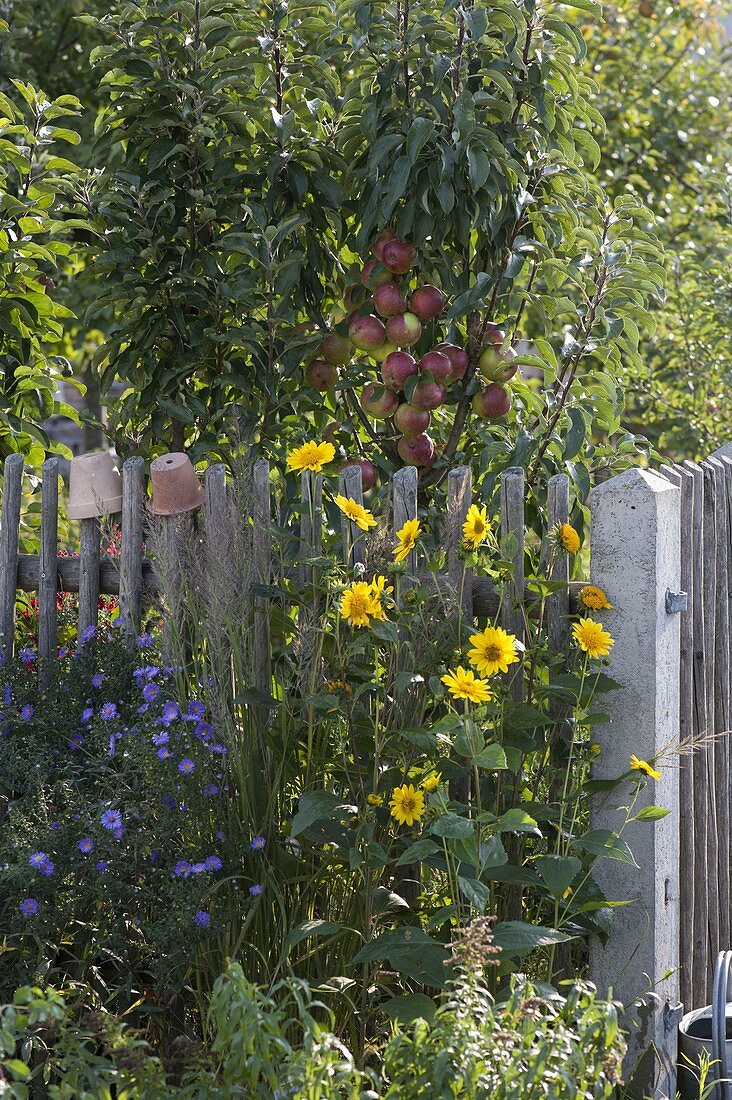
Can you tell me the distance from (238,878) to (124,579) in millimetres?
845

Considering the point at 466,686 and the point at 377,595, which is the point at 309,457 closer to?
the point at 377,595

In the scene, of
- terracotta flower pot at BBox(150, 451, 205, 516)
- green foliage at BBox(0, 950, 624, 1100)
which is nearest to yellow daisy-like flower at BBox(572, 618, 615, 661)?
green foliage at BBox(0, 950, 624, 1100)

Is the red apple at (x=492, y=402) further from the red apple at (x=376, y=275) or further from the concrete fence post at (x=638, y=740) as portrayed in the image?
the concrete fence post at (x=638, y=740)

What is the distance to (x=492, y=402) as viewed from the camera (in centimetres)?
313

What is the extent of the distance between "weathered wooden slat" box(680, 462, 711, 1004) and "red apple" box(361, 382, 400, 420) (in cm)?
75

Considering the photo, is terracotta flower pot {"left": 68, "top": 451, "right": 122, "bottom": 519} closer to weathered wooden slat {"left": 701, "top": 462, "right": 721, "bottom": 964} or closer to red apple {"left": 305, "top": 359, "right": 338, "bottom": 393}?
red apple {"left": 305, "top": 359, "right": 338, "bottom": 393}

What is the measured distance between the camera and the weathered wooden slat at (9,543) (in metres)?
3.15

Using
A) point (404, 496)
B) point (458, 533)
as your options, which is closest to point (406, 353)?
point (404, 496)

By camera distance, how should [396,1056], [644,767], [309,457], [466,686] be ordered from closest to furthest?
[396,1056] < [466,686] < [644,767] < [309,457]

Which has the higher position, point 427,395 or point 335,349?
point 335,349

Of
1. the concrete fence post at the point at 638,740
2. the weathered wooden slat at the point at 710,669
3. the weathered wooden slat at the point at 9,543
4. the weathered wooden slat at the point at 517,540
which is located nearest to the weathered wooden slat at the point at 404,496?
the weathered wooden slat at the point at 517,540

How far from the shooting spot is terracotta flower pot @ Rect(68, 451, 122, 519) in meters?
3.02

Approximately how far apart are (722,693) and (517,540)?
2.98ft

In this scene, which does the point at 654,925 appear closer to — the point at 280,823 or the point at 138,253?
the point at 280,823
